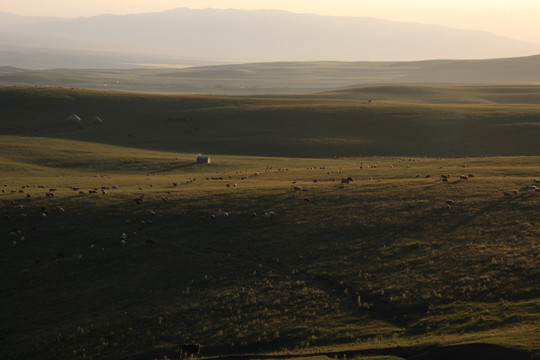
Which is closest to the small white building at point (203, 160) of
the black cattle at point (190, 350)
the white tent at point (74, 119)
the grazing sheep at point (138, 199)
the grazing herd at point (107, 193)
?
the grazing herd at point (107, 193)

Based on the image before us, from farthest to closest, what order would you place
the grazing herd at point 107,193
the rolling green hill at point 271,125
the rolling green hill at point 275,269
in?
the rolling green hill at point 271,125 < the grazing herd at point 107,193 < the rolling green hill at point 275,269

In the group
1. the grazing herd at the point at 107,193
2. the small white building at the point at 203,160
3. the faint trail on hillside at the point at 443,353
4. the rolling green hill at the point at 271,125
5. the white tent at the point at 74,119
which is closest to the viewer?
the faint trail on hillside at the point at 443,353

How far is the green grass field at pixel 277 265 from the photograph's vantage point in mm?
23109

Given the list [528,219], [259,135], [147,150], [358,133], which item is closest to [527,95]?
[358,133]

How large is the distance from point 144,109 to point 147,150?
3098cm

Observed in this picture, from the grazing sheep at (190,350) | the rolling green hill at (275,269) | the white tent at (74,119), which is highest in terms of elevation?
the white tent at (74,119)

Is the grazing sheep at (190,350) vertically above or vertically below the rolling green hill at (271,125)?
below

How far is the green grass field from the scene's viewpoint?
75.8 ft

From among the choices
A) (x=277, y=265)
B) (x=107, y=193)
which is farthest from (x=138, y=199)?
(x=277, y=265)

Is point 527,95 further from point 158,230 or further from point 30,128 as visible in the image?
point 158,230

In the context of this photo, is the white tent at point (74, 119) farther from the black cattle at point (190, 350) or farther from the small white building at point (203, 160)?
the black cattle at point (190, 350)

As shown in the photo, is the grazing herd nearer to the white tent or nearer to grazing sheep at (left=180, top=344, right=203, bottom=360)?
grazing sheep at (left=180, top=344, right=203, bottom=360)

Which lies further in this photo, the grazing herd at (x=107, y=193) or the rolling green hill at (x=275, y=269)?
the grazing herd at (x=107, y=193)

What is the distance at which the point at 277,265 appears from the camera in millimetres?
29844
